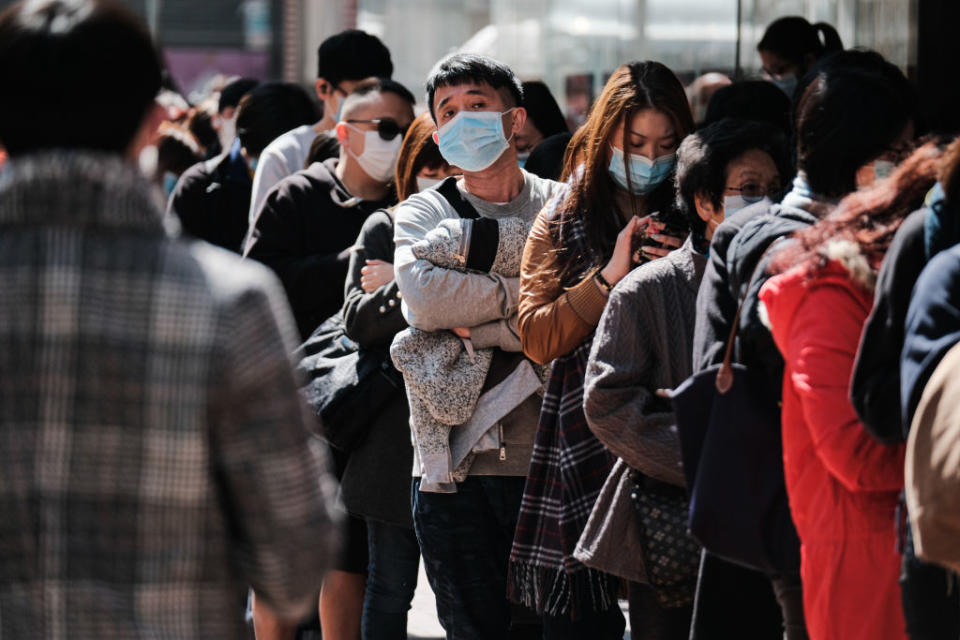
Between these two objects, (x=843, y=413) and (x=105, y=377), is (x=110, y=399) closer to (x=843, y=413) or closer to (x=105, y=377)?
(x=105, y=377)

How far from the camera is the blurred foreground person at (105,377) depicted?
2.00 meters

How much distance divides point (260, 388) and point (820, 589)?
4.58ft

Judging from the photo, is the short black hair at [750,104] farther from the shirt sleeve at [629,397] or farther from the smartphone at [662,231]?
the shirt sleeve at [629,397]

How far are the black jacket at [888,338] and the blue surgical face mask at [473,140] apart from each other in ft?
5.47

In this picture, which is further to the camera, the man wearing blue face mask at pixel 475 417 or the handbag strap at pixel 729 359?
the man wearing blue face mask at pixel 475 417

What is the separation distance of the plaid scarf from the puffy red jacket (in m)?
0.95

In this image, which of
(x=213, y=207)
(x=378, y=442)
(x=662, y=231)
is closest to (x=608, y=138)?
(x=662, y=231)

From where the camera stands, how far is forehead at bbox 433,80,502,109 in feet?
14.3

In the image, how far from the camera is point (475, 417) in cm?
411

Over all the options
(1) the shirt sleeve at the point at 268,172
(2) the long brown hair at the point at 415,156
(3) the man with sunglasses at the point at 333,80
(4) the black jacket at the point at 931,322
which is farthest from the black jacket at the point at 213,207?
(4) the black jacket at the point at 931,322

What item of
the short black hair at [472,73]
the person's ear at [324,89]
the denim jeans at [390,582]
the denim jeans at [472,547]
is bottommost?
the denim jeans at [390,582]

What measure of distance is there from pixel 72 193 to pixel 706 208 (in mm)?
2037

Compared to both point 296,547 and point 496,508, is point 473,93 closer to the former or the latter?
point 496,508

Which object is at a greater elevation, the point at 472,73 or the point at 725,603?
the point at 472,73
